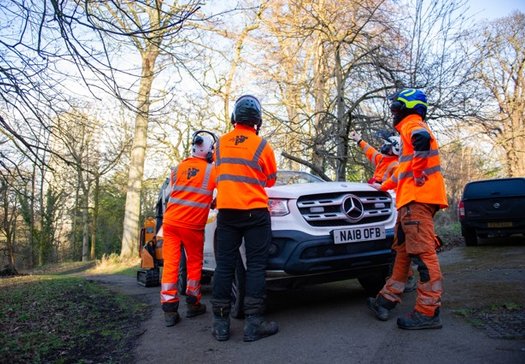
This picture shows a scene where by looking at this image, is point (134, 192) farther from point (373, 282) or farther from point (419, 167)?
point (419, 167)

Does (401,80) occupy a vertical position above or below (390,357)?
above

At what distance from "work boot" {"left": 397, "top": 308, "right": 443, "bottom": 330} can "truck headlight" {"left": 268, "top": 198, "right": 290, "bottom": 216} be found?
1.47 meters

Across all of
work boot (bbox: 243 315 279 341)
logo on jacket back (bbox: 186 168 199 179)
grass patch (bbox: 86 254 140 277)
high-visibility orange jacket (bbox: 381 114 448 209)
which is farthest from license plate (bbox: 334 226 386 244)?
grass patch (bbox: 86 254 140 277)

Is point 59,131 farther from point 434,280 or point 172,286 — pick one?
point 434,280

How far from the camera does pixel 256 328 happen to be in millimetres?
3896

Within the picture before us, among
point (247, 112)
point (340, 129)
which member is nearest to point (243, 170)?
point (247, 112)

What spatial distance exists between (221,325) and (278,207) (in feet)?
4.10

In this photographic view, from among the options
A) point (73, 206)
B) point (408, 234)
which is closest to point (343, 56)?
point (408, 234)

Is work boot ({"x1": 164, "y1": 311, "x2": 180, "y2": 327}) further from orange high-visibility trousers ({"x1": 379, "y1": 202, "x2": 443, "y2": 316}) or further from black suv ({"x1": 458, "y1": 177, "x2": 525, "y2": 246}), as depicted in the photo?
black suv ({"x1": 458, "y1": 177, "x2": 525, "y2": 246})

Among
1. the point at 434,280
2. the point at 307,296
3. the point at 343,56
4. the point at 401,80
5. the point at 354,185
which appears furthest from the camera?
the point at 343,56

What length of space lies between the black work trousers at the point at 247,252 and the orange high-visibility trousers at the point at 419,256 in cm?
123

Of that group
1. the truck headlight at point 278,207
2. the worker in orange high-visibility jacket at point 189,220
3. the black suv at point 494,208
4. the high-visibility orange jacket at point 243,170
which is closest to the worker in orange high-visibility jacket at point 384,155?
the truck headlight at point 278,207

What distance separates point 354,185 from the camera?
4.66 meters

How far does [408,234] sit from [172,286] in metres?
2.54
